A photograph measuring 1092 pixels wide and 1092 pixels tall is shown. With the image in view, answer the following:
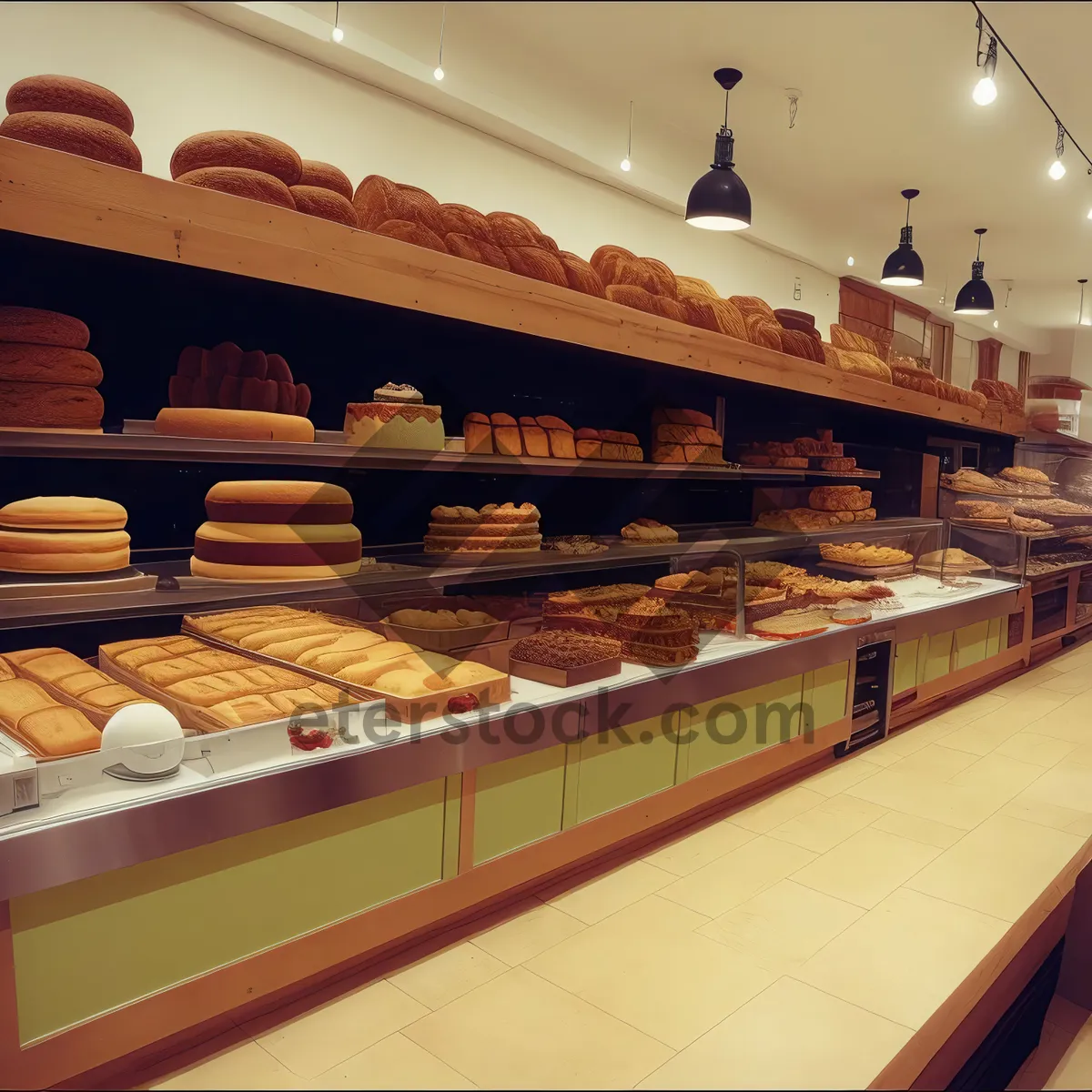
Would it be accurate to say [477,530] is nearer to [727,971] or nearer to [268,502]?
[268,502]

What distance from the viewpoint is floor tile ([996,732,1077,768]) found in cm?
412

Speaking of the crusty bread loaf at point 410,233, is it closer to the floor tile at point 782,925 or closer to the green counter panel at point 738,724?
the green counter panel at point 738,724

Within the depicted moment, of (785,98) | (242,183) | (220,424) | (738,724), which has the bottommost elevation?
(738,724)

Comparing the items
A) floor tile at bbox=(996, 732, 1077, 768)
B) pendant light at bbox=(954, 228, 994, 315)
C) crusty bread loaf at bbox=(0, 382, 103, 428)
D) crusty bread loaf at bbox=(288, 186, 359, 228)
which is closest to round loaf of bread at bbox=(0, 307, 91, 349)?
crusty bread loaf at bbox=(0, 382, 103, 428)

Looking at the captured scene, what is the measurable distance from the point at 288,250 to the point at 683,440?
89.4 inches

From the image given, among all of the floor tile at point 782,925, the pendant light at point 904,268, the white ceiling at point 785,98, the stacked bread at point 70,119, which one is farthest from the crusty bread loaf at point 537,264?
the pendant light at point 904,268

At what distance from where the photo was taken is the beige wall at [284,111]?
122 inches

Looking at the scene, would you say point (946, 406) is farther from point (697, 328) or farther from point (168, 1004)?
point (168, 1004)

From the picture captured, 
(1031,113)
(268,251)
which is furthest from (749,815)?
(1031,113)

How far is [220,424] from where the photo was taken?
6.63ft

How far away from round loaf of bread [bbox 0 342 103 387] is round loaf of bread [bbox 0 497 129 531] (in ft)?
0.90

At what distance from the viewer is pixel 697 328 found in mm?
3400

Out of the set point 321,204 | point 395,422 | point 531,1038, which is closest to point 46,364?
point 321,204

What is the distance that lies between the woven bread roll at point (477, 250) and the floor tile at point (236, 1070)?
82.7 inches
